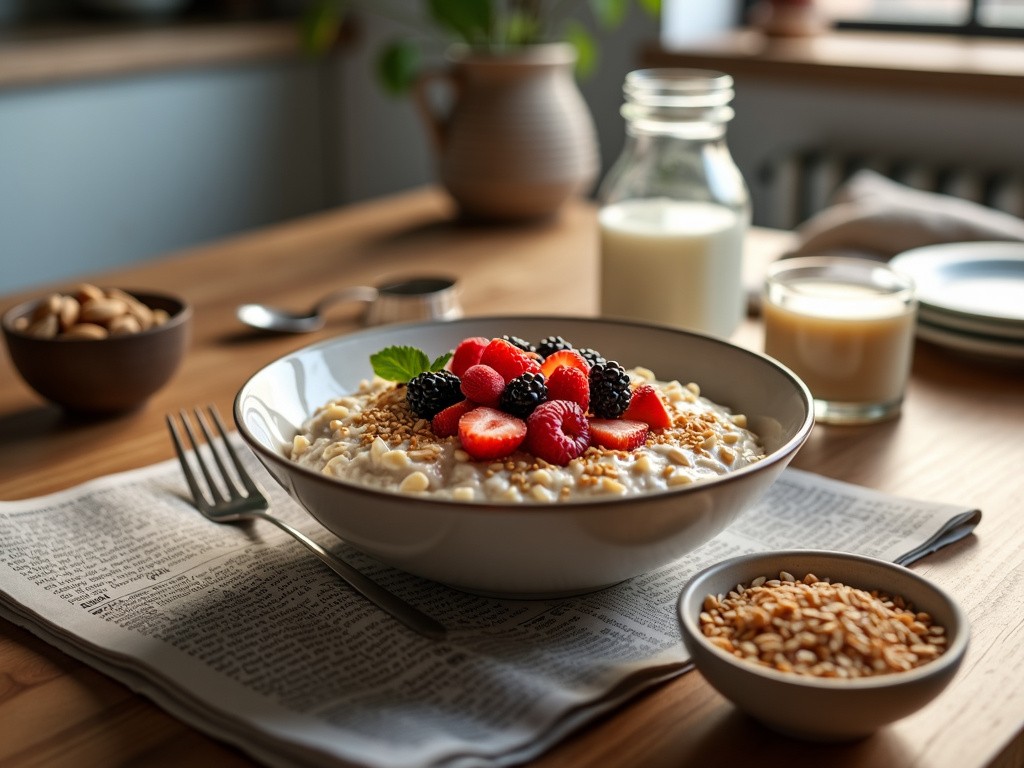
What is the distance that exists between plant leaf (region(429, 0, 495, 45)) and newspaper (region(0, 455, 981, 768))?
4.11 feet

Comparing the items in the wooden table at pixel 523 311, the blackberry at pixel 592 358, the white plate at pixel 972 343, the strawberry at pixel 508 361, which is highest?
the strawberry at pixel 508 361

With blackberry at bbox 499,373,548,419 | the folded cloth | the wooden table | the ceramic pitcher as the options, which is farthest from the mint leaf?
the ceramic pitcher

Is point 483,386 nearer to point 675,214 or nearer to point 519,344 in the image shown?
point 519,344

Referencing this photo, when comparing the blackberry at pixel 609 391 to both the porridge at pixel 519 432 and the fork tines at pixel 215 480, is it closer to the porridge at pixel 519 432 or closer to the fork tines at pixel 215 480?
the porridge at pixel 519 432

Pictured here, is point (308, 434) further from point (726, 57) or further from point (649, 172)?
point (726, 57)

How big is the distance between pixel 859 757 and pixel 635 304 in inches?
29.5

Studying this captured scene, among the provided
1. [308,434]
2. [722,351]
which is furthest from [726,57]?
[308,434]

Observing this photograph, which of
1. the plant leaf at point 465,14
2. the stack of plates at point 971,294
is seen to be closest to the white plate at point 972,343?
A: the stack of plates at point 971,294

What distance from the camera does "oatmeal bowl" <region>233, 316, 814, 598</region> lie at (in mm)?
705

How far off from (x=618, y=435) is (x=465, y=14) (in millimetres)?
1366

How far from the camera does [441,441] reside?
2.69ft

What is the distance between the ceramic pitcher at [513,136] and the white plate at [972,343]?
73 centimetres

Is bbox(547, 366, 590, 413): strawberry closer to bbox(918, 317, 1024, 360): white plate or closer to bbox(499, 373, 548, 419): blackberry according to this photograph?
bbox(499, 373, 548, 419): blackberry

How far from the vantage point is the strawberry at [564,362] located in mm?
898
